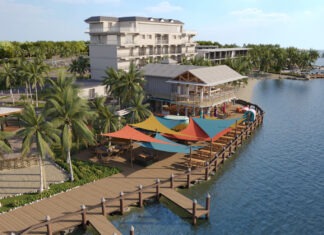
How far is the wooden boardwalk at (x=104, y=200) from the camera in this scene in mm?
21781

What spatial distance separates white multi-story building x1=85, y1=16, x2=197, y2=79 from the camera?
73.2 meters

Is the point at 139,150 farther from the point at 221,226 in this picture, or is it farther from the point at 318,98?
the point at 318,98

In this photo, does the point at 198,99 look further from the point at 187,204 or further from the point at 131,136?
the point at 187,204

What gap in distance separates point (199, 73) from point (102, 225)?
1314 inches

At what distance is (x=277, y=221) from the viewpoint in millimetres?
24641

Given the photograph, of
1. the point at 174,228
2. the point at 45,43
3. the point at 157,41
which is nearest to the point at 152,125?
the point at 174,228

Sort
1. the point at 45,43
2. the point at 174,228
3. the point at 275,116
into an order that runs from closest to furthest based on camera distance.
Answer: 1. the point at 174,228
2. the point at 275,116
3. the point at 45,43

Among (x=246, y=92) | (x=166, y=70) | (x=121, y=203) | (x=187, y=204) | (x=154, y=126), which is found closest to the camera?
(x=121, y=203)

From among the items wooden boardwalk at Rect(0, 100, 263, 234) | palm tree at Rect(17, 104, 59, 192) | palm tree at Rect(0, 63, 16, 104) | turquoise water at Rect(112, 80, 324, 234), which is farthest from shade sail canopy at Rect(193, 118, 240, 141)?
palm tree at Rect(0, 63, 16, 104)

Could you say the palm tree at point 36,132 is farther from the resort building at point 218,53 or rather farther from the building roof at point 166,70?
the resort building at point 218,53

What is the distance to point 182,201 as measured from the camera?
83.1 ft

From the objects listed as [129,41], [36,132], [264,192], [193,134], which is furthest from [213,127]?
[129,41]

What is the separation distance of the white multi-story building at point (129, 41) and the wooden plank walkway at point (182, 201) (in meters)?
50.8

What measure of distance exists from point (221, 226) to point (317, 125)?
3726 centimetres
